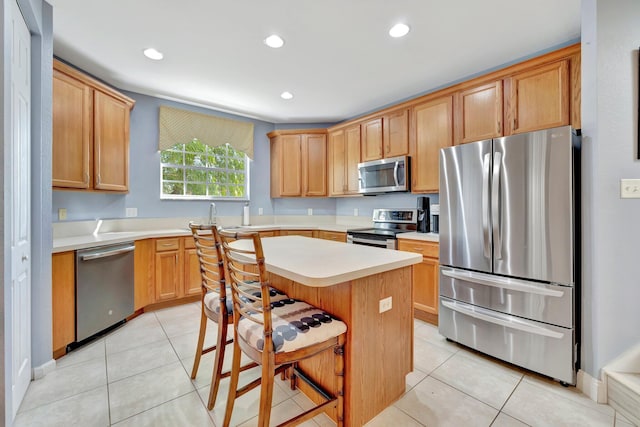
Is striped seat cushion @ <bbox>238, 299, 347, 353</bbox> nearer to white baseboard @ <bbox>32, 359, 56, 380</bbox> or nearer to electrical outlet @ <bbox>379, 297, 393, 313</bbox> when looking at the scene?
electrical outlet @ <bbox>379, 297, 393, 313</bbox>

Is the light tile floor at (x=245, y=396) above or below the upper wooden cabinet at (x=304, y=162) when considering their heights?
below

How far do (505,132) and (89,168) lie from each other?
13.0ft

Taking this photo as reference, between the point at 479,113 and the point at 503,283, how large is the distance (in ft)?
5.59

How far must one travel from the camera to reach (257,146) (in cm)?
461

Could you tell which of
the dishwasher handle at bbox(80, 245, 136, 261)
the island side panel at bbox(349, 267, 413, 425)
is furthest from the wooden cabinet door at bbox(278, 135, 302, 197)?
the island side panel at bbox(349, 267, 413, 425)

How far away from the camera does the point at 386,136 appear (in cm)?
367

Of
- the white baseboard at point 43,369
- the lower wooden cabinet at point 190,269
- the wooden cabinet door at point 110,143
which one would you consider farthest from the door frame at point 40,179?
the lower wooden cabinet at point 190,269

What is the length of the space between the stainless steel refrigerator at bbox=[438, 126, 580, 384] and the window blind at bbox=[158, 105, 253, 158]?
10.1ft

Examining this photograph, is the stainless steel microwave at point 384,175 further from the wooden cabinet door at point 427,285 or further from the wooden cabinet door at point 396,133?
the wooden cabinet door at point 427,285

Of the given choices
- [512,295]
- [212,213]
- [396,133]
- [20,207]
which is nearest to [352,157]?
[396,133]

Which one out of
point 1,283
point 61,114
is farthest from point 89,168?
point 1,283

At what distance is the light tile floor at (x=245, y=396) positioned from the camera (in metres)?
1.56

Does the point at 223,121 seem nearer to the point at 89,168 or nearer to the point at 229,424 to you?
the point at 89,168

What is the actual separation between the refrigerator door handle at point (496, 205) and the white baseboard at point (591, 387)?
2.79 ft
